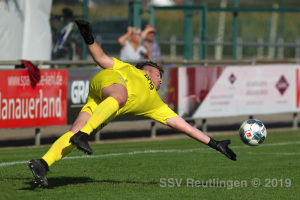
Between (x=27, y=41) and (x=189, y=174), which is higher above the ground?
(x=27, y=41)

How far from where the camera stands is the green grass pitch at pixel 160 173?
8062mm

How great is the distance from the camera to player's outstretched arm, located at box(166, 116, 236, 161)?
332 inches

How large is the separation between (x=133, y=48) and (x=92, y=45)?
8564mm

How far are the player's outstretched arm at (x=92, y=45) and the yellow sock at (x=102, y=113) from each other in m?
0.71

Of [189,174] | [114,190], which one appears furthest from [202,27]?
[114,190]

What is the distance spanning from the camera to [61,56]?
1828cm

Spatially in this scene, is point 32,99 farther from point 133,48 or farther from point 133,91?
point 133,91

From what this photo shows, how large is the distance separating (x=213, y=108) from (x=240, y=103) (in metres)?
0.81

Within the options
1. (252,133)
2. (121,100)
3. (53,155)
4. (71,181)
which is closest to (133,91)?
(121,100)

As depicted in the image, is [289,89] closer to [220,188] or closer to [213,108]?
[213,108]

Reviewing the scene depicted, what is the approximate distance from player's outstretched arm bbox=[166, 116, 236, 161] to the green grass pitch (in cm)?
45

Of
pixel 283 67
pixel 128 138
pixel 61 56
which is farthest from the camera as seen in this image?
pixel 61 56

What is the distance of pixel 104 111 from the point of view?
25.4ft

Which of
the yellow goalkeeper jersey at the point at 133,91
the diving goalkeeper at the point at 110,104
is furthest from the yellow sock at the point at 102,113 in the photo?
the yellow goalkeeper jersey at the point at 133,91
